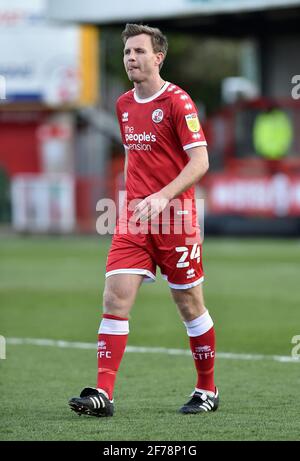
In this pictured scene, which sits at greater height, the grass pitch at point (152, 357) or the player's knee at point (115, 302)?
the player's knee at point (115, 302)

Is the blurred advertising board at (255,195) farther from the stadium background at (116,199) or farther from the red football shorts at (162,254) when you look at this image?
the red football shorts at (162,254)

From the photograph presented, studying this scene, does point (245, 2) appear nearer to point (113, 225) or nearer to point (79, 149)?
point (79, 149)

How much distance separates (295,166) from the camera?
27.3m

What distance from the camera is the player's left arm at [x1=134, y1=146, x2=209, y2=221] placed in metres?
7.24

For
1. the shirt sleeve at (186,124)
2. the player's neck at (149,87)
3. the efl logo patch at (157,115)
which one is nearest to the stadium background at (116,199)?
the shirt sleeve at (186,124)

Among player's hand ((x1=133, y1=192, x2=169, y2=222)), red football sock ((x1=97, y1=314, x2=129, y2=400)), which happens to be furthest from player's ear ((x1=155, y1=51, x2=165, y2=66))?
red football sock ((x1=97, y1=314, x2=129, y2=400))

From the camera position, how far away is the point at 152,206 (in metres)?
7.23

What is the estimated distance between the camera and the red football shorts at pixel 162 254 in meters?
7.57

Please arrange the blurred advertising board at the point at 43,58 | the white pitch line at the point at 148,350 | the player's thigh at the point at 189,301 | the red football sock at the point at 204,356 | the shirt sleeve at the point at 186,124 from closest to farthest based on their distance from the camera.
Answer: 1. the shirt sleeve at the point at 186,124
2. the player's thigh at the point at 189,301
3. the red football sock at the point at 204,356
4. the white pitch line at the point at 148,350
5. the blurred advertising board at the point at 43,58

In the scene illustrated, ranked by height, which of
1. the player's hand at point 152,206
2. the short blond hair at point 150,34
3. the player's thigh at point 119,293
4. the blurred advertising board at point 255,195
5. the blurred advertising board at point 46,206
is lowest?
the blurred advertising board at point 46,206

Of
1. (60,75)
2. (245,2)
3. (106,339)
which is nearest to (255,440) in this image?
(106,339)

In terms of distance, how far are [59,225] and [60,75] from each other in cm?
851

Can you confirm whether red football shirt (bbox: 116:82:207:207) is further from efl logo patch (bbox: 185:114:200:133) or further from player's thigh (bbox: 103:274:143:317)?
player's thigh (bbox: 103:274:143:317)

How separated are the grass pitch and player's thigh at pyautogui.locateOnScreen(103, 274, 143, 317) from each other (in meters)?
0.63
